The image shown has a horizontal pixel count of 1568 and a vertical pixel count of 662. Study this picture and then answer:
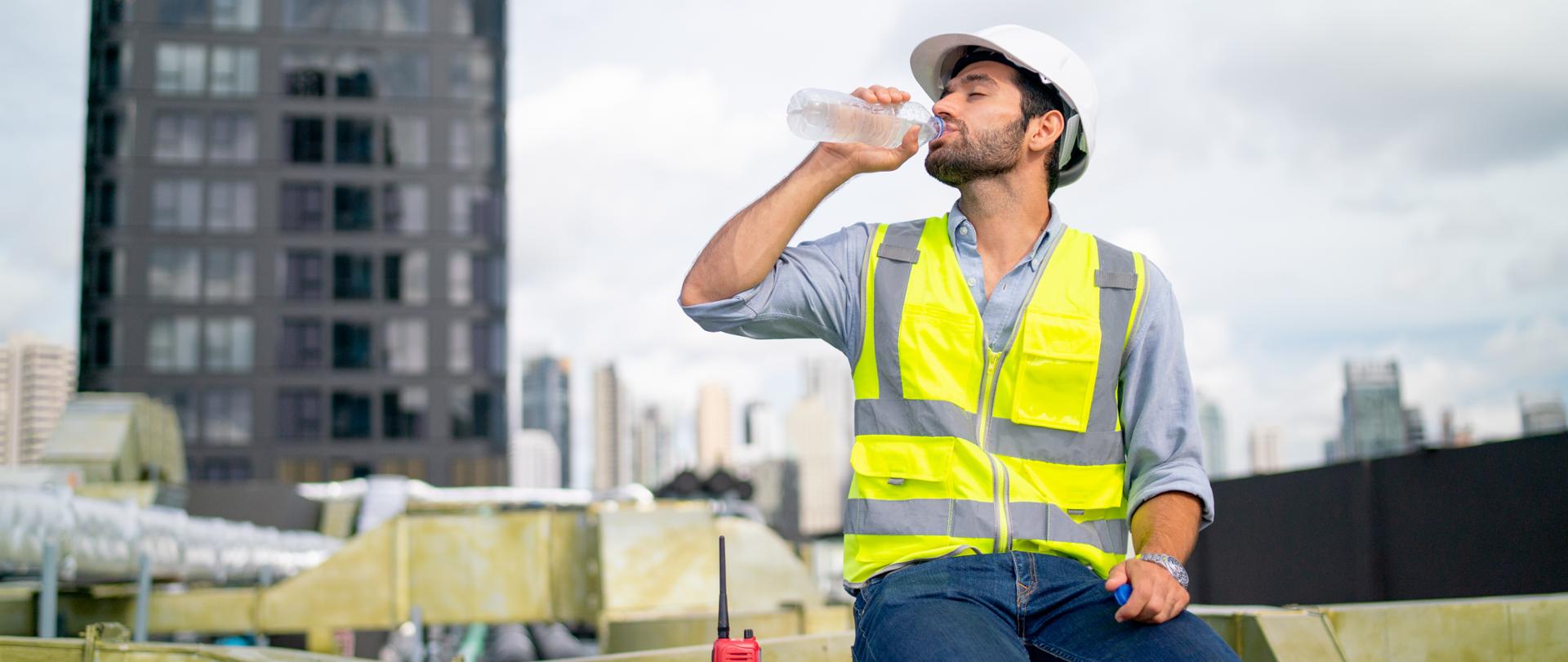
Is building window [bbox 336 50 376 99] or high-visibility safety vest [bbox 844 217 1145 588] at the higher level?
building window [bbox 336 50 376 99]

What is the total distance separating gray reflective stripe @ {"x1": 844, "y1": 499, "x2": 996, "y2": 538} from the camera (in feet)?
9.81

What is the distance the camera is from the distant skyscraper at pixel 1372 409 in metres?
19.5

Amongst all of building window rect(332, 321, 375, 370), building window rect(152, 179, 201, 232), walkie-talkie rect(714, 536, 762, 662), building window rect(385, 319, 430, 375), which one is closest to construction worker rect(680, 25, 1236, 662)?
walkie-talkie rect(714, 536, 762, 662)

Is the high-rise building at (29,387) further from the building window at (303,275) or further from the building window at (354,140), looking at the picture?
the building window at (354,140)

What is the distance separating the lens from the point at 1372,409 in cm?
2156

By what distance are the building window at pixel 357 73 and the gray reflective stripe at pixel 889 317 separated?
66.2 meters

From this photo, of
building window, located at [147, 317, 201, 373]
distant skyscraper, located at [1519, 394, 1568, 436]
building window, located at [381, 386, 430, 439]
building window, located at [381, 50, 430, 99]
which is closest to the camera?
distant skyscraper, located at [1519, 394, 1568, 436]

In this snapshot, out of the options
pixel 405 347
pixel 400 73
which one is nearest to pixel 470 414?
pixel 405 347

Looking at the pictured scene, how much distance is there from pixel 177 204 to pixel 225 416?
9648 millimetres

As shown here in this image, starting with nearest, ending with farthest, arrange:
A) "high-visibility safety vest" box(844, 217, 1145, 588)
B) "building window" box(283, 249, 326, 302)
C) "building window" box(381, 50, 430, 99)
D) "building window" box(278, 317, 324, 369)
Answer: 1. "high-visibility safety vest" box(844, 217, 1145, 588)
2. "building window" box(278, 317, 324, 369)
3. "building window" box(283, 249, 326, 302)
4. "building window" box(381, 50, 430, 99)

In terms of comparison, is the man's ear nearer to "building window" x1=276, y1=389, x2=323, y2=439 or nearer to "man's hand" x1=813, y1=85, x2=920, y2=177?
"man's hand" x1=813, y1=85, x2=920, y2=177

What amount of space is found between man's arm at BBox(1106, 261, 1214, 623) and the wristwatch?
0.02 metres

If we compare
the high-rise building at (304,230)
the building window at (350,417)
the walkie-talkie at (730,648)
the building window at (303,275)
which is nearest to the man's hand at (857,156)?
the walkie-talkie at (730,648)

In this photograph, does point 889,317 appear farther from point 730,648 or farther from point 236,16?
point 236,16
